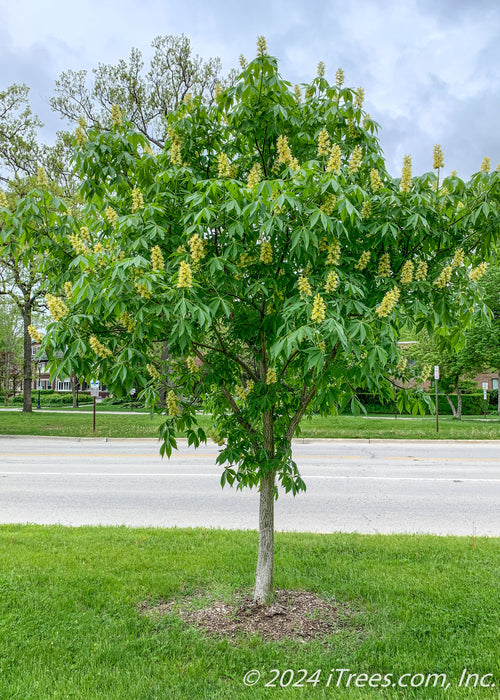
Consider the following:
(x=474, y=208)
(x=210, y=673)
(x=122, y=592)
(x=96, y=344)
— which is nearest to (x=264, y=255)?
(x=96, y=344)

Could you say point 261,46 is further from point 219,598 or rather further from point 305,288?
point 219,598

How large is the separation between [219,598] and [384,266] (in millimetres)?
2884

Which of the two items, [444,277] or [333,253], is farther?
[444,277]

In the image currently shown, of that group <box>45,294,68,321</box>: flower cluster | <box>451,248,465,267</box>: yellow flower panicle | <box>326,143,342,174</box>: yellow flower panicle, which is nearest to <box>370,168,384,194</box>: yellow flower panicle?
<box>326,143,342,174</box>: yellow flower panicle

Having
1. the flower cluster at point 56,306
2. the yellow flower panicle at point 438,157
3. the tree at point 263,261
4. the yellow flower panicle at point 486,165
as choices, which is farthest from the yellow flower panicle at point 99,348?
the yellow flower panicle at point 486,165

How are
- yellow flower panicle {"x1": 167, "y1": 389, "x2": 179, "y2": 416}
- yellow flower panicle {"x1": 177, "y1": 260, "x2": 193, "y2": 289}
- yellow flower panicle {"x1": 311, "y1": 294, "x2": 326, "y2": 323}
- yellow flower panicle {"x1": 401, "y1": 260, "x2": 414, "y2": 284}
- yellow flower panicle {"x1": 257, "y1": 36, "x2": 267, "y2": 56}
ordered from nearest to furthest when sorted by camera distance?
yellow flower panicle {"x1": 311, "y1": 294, "x2": 326, "y2": 323} < yellow flower panicle {"x1": 177, "y1": 260, "x2": 193, "y2": 289} < yellow flower panicle {"x1": 401, "y1": 260, "x2": 414, "y2": 284} < yellow flower panicle {"x1": 257, "y1": 36, "x2": 267, "y2": 56} < yellow flower panicle {"x1": 167, "y1": 389, "x2": 179, "y2": 416}

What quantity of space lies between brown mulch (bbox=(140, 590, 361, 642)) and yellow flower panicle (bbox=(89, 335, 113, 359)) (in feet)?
6.94

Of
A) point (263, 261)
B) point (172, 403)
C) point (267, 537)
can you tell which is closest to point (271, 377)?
point (172, 403)

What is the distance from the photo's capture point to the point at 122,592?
3.96m

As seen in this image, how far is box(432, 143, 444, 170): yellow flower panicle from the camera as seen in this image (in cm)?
329

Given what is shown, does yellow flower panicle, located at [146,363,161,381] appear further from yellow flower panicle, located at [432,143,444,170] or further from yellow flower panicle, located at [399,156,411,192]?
yellow flower panicle, located at [432,143,444,170]

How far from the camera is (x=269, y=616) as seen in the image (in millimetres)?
3594

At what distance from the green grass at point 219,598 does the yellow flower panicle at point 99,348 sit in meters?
A: 1.86

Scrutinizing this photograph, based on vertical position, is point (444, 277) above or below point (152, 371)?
above
